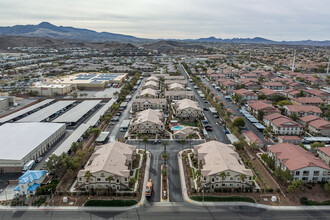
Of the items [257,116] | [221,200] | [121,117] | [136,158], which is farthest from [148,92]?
[221,200]

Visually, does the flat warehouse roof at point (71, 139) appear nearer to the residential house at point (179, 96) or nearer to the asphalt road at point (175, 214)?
the asphalt road at point (175, 214)

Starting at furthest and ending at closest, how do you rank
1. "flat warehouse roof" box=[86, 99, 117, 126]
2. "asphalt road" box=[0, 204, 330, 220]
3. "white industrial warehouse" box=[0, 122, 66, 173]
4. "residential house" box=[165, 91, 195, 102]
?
"residential house" box=[165, 91, 195, 102]
"flat warehouse roof" box=[86, 99, 117, 126]
"white industrial warehouse" box=[0, 122, 66, 173]
"asphalt road" box=[0, 204, 330, 220]

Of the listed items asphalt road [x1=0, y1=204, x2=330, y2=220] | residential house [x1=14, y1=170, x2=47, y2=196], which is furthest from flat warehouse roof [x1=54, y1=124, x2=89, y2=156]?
asphalt road [x1=0, y1=204, x2=330, y2=220]

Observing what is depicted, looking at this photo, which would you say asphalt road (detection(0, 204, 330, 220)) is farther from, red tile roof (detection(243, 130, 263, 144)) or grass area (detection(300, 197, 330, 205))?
red tile roof (detection(243, 130, 263, 144))

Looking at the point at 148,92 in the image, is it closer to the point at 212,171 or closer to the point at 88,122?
the point at 88,122

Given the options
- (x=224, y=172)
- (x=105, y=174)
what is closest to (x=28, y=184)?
(x=105, y=174)
